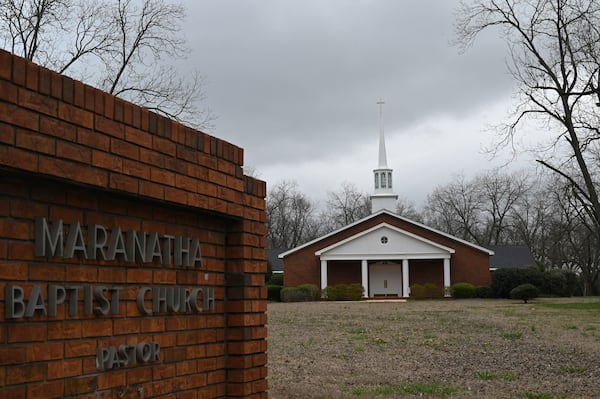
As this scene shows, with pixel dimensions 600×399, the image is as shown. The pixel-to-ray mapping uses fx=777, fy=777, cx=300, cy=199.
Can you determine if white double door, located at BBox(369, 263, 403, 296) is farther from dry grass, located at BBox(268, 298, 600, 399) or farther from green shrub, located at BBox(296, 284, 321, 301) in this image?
dry grass, located at BBox(268, 298, 600, 399)

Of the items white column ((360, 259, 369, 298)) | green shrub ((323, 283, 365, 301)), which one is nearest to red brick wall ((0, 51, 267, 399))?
green shrub ((323, 283, 365, 301))

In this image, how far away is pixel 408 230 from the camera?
147 ft

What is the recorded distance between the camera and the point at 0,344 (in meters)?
3.54

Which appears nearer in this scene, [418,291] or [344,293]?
[344,293]

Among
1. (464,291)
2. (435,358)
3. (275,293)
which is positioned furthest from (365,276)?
(435,358)

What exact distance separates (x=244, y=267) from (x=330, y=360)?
7873 mm

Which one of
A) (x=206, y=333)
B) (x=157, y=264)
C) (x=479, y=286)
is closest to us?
(x=157, y=264)

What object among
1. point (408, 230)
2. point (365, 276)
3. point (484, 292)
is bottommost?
point (484, 292)

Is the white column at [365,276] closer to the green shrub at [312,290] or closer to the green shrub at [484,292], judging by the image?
the green shrub at [312,290]

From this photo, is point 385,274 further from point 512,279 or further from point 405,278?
point 512,279

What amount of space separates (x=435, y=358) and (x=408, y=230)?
103ft

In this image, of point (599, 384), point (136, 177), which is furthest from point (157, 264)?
point (599, 384)

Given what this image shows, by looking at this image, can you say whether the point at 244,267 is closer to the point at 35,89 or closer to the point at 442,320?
the point at 35,89

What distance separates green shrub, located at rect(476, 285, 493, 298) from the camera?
138 ft
